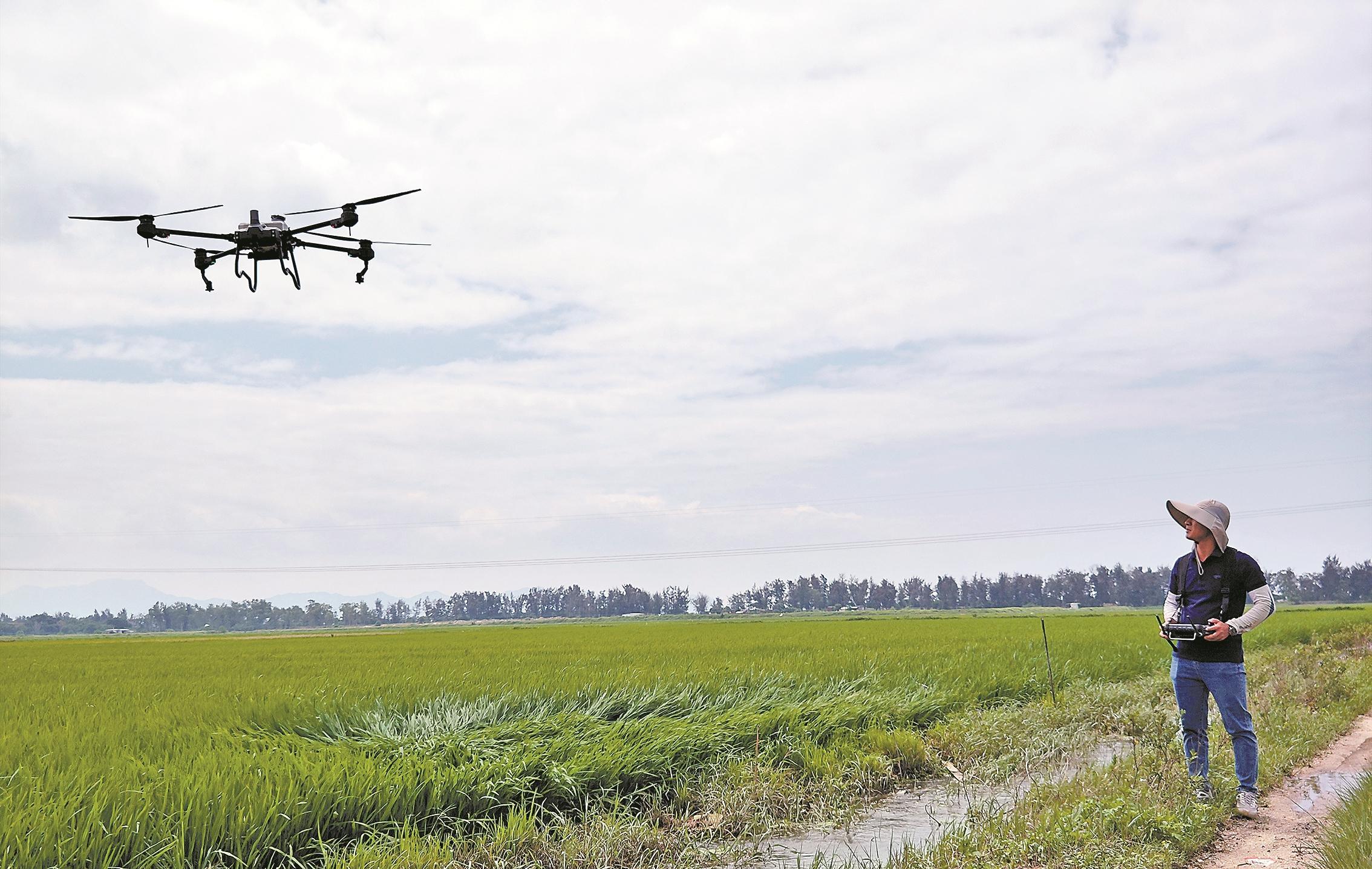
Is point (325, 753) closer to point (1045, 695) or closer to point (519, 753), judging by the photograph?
point (519, 753)

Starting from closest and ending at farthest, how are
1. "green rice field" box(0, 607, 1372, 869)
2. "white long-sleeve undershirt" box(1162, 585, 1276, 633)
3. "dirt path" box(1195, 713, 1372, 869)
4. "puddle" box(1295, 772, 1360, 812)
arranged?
"green rice field" box(0, 607, 1372, 869), "dirt path" box(1195, 713, 1372, 869), "white long-sleeve undershirt" box(1162, 585, 1276, 633), "puddle" box(1295, 772, 1360, 812)

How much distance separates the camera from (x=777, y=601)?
188750mm

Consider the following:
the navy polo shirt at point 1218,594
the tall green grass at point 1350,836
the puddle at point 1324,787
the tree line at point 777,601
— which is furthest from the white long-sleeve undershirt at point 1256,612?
the tree line at point 777,601

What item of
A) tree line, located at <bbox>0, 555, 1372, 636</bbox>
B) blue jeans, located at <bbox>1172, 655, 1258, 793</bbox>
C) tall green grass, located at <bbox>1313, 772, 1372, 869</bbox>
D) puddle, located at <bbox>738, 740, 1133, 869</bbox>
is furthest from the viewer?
tree line, located at <bbox>0, 555, 1372, 636</bbox>

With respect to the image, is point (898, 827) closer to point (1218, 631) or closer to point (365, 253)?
point (1218, 631)

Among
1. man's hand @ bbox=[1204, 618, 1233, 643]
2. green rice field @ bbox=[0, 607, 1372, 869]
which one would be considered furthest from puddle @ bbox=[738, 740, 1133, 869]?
man's hand @ bbox=[1204, 618, 1233, 643]

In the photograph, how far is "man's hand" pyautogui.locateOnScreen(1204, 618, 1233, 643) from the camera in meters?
6.66

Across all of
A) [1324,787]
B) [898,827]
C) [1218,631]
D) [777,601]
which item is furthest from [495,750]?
[777,601]

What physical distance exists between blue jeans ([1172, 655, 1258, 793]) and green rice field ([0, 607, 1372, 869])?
95 centimetres

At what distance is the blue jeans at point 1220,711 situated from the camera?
6793 millimetres

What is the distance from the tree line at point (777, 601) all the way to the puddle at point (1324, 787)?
522 feet

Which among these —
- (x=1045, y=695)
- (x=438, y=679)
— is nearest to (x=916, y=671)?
(x=1045, y=695)

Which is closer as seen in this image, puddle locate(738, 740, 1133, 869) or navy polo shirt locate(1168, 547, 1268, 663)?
puddle locate(738, 740, 1133, 869)

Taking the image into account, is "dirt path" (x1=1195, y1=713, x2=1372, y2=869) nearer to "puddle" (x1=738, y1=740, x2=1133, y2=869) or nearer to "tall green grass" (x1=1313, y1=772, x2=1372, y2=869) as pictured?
"tall green grass" (x1=1313, y1=772, x2=1372, y2=869)
